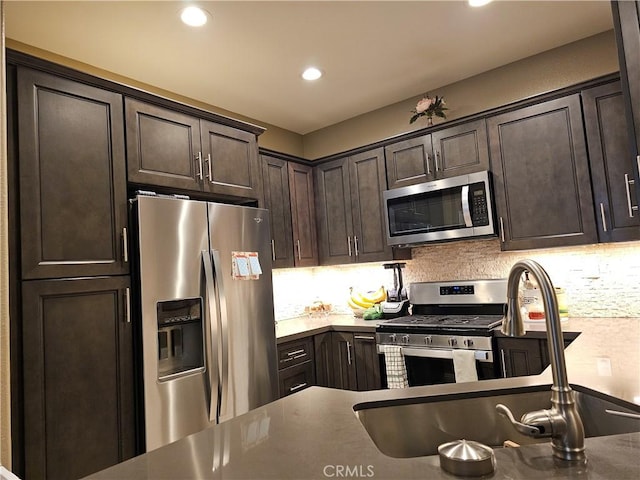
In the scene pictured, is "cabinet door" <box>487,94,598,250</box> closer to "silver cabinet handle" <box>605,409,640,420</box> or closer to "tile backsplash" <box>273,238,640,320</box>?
"tile backsplash" <box>273,238,640,320</box>

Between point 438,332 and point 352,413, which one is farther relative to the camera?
point 438,332

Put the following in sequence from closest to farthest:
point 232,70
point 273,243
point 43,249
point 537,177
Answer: point 43,249 < point 537,177 < point 232,70 < point 273,243

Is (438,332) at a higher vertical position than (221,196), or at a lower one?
lower

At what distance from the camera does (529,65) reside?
119 inches

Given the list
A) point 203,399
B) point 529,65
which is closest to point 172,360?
point 203,399

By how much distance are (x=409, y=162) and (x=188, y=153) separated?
170 centimetres

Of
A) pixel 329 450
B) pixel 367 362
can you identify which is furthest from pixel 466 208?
pixel 329 450

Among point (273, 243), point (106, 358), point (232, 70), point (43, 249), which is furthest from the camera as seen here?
point (273, 243)

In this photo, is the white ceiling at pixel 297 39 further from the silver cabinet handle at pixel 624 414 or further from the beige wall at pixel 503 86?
the silver cabinet handle at pixel 624 414

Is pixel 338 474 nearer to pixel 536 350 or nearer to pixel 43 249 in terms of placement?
pixel 43 249

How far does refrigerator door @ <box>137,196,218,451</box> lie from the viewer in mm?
2090

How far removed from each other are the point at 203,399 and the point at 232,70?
216 centimetres

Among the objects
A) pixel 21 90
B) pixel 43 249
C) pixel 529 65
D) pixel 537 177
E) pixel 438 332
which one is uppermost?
pixel 529 65

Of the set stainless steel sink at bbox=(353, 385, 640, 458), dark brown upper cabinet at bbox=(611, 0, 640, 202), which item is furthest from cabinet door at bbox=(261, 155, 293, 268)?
dark brown upper cabinet at bbox=(611, 0, 640, 202)
